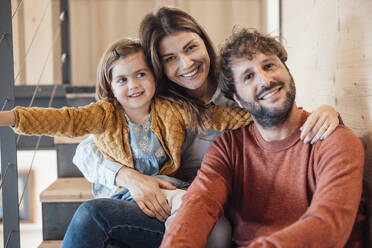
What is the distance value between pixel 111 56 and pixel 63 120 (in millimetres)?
289

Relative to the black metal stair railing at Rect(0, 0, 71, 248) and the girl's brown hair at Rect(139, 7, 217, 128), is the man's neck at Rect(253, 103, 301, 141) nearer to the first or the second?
the girl's brown hair at Rect(139, 7, 217, 128)

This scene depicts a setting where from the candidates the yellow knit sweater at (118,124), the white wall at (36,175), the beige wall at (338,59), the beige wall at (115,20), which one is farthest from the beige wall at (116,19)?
the yellow knit sweater at (118,124)

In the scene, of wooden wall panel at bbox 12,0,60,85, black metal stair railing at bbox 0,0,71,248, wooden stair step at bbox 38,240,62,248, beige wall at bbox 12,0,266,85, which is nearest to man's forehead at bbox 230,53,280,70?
black metal stair railing at bbox 0,0,71,248

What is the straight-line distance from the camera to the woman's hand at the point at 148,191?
1.26 m

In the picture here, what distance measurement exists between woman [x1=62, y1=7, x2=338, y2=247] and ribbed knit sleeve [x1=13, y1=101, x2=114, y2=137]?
17cm

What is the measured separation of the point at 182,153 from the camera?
1.49m

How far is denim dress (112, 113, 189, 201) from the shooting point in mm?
1402

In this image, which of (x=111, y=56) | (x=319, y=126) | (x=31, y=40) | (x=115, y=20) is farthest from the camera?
(x=115, y=20)

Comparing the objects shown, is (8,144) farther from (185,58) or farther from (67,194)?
(185,58)

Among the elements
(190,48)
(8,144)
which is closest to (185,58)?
(190,48)

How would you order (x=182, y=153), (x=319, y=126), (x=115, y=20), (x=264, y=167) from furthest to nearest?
(x=115, y=20)
(x=182, y=153)
(x=264, y=167)
(x=319, y=126)

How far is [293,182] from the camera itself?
1.09m

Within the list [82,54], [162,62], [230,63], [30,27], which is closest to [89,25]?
[82,54]

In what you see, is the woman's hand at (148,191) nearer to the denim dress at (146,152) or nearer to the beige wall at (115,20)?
the denim dress at (146,152)
